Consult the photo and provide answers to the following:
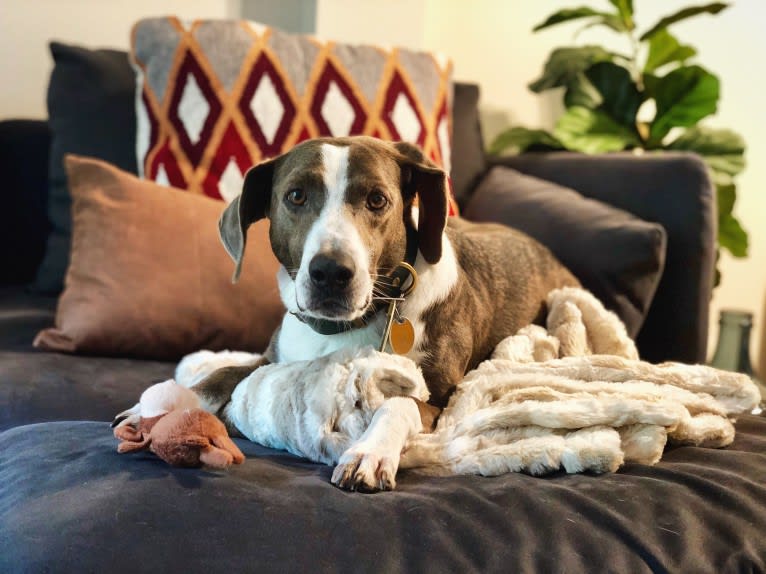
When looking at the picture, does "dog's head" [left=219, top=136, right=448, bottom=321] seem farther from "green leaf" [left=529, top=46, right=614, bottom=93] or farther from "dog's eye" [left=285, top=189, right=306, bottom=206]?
"green leaf" [left=529, top=46, right=614, bottom=93]

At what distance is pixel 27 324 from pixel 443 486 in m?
1.37

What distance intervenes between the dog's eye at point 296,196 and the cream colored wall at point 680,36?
6.32ft

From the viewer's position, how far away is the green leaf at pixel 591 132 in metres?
2.83

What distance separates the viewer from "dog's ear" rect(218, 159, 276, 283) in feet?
5.17

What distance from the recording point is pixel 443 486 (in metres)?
1.21

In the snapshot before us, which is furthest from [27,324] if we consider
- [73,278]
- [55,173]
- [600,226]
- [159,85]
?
[600,226]

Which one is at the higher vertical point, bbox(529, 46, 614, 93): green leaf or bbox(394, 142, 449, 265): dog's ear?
bbox(529, 46, 614, 93): green leaf

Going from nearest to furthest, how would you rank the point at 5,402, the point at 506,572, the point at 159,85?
the point at 506,572 < the point at 5,402 < the point at 159,85

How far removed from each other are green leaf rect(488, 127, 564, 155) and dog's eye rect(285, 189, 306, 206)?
1686 millimetres

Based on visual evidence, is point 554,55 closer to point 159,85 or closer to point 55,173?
Result: point 159,85

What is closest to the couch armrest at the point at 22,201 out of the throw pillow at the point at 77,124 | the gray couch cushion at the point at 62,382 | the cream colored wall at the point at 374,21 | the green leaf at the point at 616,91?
the throw pillow at the point at 77,124

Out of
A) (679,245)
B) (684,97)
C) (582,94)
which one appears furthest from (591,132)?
(679,245)

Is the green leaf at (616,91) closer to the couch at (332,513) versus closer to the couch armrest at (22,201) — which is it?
the couch at (332,513)

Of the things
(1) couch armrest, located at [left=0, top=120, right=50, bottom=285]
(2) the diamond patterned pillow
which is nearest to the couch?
(2) the diamond patterned pillow
